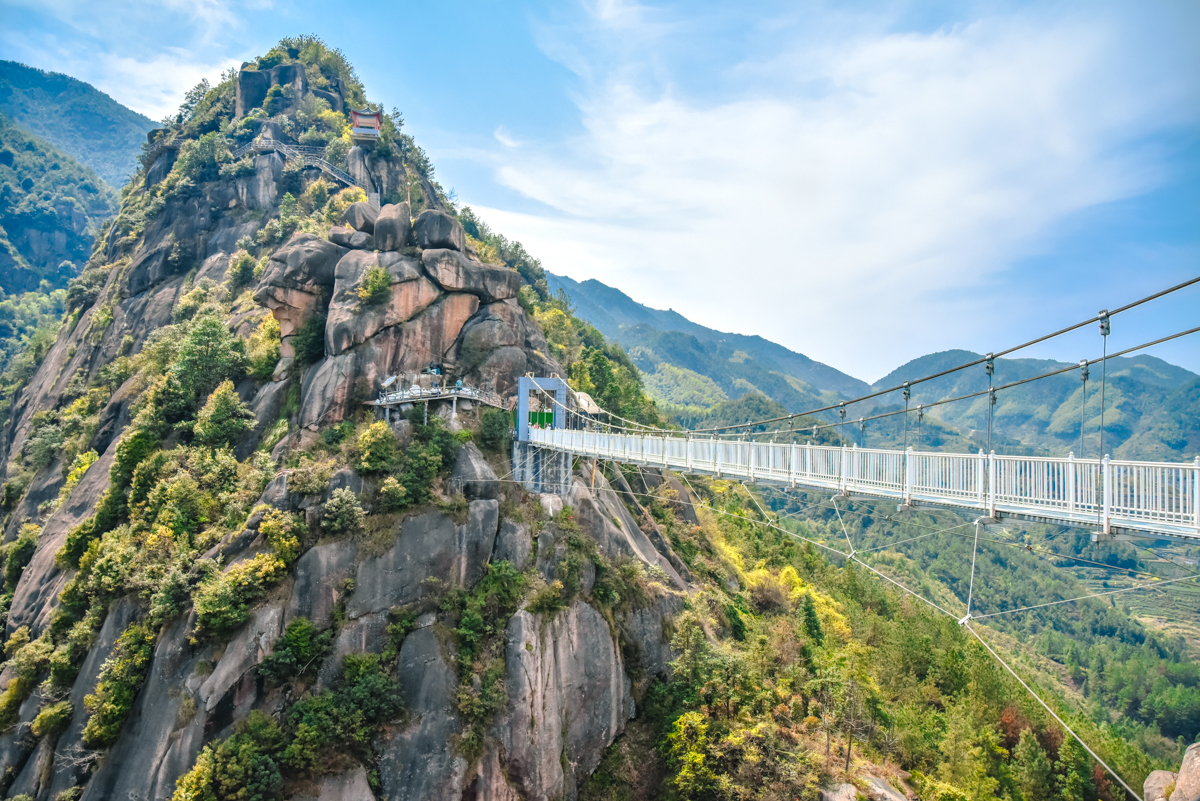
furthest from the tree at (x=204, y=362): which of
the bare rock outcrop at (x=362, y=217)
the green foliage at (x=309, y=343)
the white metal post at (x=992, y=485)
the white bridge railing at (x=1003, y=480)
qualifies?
the white metal post at (x=992, y=485)

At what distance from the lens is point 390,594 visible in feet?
58.1

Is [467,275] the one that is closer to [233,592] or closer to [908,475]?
[233,592]

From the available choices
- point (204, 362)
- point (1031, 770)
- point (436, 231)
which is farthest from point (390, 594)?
point (1031, 770)

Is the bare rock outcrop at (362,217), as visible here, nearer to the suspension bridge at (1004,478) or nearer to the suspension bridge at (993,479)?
the suspension bridge at (993,479)

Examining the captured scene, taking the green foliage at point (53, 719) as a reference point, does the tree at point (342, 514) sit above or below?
above

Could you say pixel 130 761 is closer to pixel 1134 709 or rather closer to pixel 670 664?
pixel 670 664

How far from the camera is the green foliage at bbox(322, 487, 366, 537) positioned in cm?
1783

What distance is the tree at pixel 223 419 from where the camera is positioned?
21.4 meters

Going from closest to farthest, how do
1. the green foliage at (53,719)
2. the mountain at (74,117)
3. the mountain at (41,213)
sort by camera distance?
1. the green foliage at (53,719)
2. the mountain at (41,213)
3. the mountain at (74,117)

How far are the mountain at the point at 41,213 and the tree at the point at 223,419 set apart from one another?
253 feet

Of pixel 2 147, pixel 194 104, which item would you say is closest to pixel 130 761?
pixel 194 104

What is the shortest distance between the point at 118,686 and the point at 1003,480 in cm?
2059

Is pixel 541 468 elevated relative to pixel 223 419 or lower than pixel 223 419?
lower

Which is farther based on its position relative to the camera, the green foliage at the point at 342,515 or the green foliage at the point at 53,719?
the green foliage at the point at 342,515
